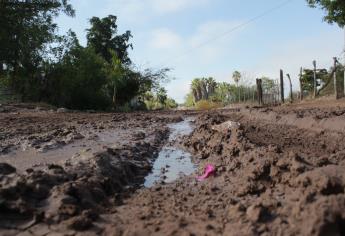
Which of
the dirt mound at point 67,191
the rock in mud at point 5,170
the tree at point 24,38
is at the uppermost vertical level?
the tree at point 24,38

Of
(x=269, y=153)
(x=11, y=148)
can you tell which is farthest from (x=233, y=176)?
(x=11, y=148)

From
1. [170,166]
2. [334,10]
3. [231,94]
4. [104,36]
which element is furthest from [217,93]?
[170,166]

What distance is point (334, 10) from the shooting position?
23.0 metres

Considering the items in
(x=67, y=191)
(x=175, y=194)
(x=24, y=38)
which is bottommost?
(x=175, y=194)

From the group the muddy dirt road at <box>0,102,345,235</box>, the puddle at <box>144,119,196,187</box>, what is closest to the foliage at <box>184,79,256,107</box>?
the puddle at <box>144,119,196,187</box>

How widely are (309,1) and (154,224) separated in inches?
899

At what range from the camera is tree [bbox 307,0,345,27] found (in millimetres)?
22422

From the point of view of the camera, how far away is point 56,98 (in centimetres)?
2353

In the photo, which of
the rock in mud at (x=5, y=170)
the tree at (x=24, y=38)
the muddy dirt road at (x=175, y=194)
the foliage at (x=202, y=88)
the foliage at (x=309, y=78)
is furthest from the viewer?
the foliage at (x=202, y=88)

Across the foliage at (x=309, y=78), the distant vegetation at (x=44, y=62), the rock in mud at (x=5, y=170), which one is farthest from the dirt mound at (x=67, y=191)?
the foliage at (x=309, y=78)

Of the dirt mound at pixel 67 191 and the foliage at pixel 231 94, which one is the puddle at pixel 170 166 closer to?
the dirt mound at pixel 67 191

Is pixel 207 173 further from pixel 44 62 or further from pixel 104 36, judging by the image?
pixel 104 36

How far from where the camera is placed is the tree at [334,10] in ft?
73.6

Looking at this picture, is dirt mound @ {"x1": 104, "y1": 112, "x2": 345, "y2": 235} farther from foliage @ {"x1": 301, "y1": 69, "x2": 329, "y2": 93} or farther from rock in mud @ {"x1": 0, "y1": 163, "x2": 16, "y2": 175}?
foliage @ {"x1": 301, "y1": 69, "x2": 329, "y2": 93}
